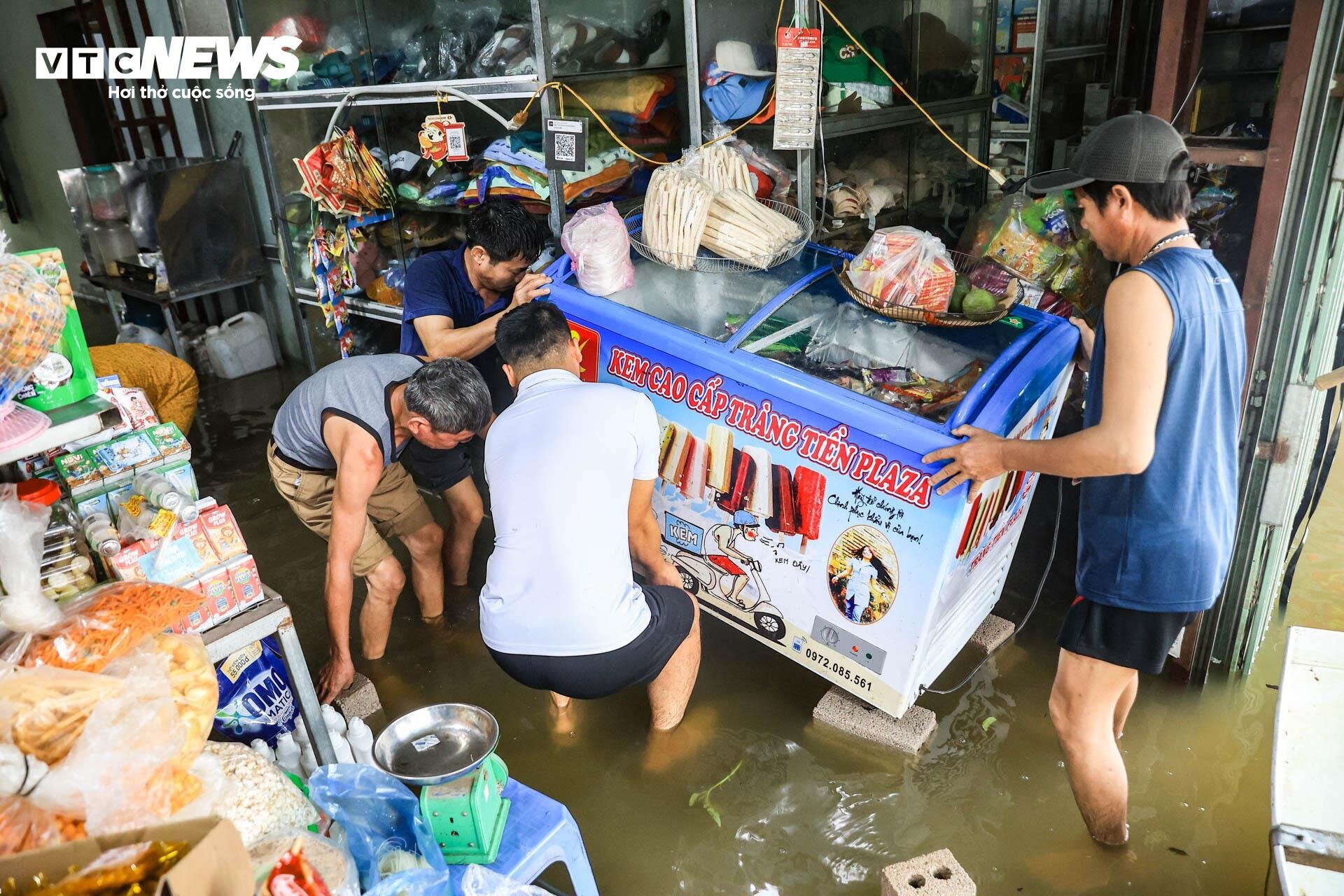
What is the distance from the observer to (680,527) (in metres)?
3.04

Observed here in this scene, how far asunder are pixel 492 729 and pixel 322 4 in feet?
14.6

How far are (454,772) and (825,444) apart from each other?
131 cm

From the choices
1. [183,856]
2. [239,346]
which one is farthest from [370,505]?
[239,346]

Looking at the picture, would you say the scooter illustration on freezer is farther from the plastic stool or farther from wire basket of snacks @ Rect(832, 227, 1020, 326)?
the plastic stool

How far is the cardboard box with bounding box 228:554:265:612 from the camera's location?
2.25 metres

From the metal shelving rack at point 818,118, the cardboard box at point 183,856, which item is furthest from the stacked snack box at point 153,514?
the metal shelving rack at point 818,118

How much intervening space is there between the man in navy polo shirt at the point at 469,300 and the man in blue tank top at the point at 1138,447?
1.86 meters

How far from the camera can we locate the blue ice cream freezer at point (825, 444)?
243cm

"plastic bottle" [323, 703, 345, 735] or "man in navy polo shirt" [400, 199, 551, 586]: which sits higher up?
"man in navy polo shirt" [400, 199, 551, 586]

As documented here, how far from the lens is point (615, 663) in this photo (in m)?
2.42

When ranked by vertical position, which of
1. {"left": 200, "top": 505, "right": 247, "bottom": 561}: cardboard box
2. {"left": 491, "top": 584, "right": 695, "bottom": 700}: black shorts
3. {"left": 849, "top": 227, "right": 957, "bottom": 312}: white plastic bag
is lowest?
{"left": 491, "top": 584, "right": 695, "bottom": 700}: black shorts

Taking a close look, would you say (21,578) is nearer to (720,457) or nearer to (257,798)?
(257,798)

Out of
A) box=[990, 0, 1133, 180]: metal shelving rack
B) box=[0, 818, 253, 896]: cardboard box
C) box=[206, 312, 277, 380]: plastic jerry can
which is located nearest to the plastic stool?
box=[0, 818, 253, 896]: cardboard box

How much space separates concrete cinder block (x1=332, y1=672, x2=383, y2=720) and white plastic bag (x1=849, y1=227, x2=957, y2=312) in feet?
7.07
